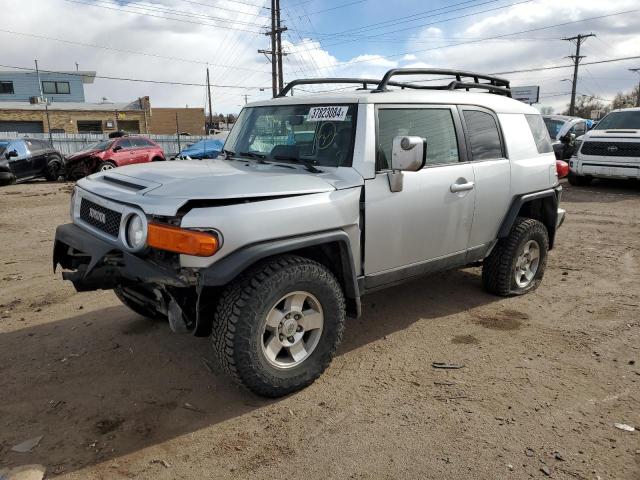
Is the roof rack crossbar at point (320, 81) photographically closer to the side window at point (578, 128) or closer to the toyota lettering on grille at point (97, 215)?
the toyota lettering on grille at point (97, 215)

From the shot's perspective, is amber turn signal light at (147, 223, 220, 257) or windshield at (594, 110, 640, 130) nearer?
amber turn signal light at (147, 223, 220, 257)

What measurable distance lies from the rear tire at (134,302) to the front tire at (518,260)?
125 inches

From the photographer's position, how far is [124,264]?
2832 mm

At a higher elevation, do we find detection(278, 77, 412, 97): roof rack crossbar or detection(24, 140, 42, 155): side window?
detection(278, 77, 412, 97): roof rack crossbar

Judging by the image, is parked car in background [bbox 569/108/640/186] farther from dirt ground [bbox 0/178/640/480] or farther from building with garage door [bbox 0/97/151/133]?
building with garage door [bbox 0/97/151/133]

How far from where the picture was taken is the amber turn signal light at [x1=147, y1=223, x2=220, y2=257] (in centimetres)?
264

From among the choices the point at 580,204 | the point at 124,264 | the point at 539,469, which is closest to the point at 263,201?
the point at 124,264

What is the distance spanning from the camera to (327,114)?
11.9 ft

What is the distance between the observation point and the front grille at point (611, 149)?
11.4 metres

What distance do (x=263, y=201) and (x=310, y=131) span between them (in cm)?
108

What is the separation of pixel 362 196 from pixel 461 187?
1083 mm

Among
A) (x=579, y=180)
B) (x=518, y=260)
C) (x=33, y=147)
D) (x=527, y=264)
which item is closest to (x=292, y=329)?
(x=518, y=260)

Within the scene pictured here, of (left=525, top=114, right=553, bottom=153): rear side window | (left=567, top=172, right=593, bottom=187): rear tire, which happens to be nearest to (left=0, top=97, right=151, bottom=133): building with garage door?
(left=567, top=172, right=593, bottom=187): rear tire

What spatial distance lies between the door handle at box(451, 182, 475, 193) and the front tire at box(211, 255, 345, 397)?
136 centimetres
